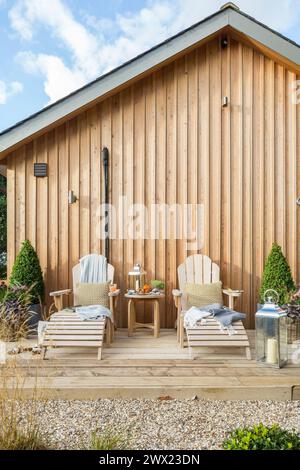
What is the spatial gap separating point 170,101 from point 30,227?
278 cm

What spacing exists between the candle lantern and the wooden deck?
3.17 ft

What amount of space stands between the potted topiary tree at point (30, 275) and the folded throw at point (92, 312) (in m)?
0.77

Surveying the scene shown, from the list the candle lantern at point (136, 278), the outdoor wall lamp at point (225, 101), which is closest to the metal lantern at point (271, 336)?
the candle lantern at point (136, 278)

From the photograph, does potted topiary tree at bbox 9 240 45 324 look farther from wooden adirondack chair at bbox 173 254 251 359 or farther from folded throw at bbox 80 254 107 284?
wooden adirondack chair at bbox 173 254 251 359

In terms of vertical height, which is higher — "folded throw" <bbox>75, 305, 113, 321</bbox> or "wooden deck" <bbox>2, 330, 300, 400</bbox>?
"folded throw" <bbox>75, 305, 113, 321</bbox>

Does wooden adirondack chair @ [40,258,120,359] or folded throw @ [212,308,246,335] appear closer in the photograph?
wooden adirondack chair @ [40,258,120,359]

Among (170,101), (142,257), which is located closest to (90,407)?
(142,257)

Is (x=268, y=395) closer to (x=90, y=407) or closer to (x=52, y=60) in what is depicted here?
(x=90, y=407)

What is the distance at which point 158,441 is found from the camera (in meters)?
2.27

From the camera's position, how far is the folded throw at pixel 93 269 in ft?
16.2

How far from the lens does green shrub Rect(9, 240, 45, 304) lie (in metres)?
4.71

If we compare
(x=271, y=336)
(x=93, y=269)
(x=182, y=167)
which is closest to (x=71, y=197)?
(x=93, y=269)

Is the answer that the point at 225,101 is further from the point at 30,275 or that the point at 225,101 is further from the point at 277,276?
the point at 30,275

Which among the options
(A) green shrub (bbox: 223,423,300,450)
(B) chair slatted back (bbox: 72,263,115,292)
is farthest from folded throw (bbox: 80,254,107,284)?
(A) green shrub (bbox: 223,423,300,450)
